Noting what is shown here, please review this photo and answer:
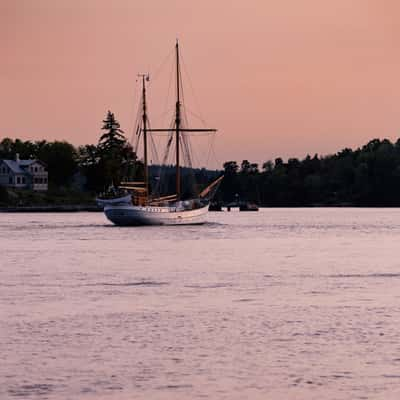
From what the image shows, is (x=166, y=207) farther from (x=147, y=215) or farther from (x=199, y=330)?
(x=199, y=330)

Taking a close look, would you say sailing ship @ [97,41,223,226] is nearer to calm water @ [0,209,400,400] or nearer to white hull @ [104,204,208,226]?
white hull @ [104,204,208,226]

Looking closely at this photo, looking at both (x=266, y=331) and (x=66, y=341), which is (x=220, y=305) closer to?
(x=266, y=331)

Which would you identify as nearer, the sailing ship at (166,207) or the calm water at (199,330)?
the calm water at (199,330)

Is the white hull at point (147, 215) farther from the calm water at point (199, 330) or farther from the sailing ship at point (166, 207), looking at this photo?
the calm water at point (199, 330)

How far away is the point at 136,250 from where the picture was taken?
3034 inches

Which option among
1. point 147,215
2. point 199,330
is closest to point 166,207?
point 147,215

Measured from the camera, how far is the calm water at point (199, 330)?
977 inches

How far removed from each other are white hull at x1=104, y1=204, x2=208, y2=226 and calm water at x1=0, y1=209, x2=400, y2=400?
5853 cm

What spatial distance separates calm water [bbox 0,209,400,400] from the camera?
81.5 feet

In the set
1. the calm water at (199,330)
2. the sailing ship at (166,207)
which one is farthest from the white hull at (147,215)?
the calm water at (199,330)

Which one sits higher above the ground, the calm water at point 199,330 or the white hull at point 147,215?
the white hull at point 147,215

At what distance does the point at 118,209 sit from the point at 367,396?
330 ft

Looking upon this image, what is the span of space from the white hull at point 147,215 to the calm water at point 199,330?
5853cm

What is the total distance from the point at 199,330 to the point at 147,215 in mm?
89190
